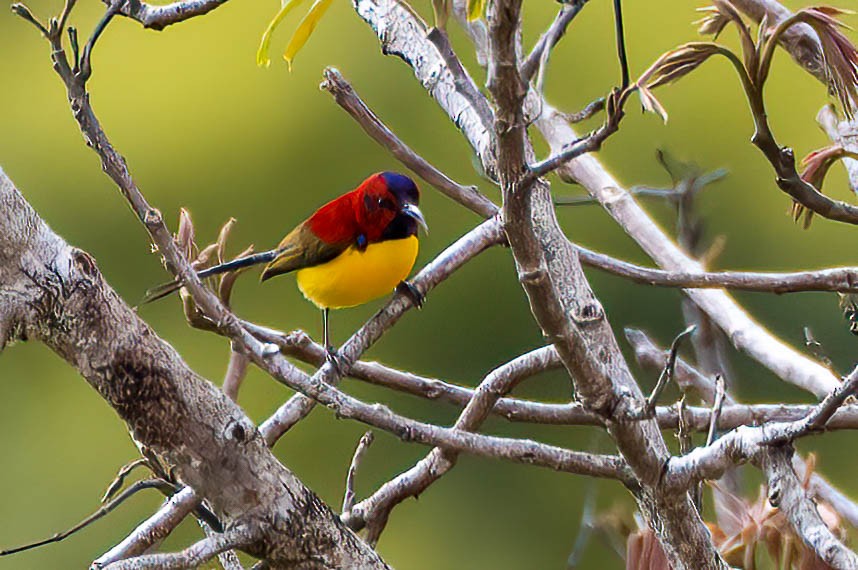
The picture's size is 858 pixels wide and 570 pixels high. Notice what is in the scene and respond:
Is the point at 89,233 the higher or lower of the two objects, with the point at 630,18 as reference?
higher

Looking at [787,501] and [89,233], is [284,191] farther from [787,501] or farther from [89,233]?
[787,501]

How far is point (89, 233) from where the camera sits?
3.78m

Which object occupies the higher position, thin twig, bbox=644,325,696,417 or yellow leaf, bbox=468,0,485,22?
yellow leaf, bbox=468,0,485,22

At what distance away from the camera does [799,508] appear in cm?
54

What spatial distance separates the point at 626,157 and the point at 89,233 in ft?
5.88

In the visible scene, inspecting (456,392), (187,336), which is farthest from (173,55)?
(456,392)

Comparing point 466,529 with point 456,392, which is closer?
point 456,392

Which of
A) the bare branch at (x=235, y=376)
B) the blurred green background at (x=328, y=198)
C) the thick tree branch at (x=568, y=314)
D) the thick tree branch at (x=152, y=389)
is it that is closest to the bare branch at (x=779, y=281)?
the thick tree branch at (x=568, y=314)

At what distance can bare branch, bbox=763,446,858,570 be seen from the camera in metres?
0.52

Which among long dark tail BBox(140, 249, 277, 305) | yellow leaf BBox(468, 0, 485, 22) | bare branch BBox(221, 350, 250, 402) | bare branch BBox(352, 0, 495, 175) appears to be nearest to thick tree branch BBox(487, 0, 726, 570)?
yellow leaf BBox(468, 0, 485, 22)

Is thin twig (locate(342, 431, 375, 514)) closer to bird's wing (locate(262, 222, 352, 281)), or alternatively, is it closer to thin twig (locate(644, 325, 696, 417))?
thin twig (locate(644, 325, 696, 417))

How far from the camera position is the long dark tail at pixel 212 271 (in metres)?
0.72

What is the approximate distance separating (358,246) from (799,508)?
2.48 ft

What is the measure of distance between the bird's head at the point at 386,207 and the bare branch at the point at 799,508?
2.37 feet
